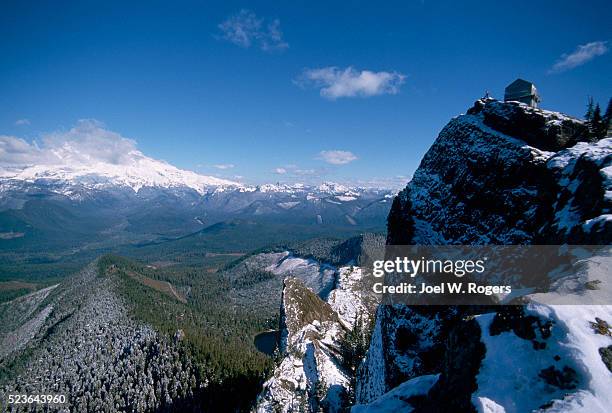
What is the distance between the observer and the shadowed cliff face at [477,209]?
22859 mm

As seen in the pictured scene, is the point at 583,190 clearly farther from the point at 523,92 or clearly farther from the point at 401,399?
the point at 523,92

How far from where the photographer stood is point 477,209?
47625mm

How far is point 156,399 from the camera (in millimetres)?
117000

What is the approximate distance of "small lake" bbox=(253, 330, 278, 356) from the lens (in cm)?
16795

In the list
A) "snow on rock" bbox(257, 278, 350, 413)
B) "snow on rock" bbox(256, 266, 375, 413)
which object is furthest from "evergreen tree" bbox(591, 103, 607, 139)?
"snow on rock" bbox(257, 278, 350, 413)

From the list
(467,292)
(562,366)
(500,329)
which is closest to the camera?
(562,366)

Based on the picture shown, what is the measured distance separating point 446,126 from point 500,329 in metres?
53.2

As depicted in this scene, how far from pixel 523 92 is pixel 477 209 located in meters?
31.8

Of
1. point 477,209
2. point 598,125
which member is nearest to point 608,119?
point 598,125

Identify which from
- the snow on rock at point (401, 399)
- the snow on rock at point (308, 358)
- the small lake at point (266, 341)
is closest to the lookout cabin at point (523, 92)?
the snow on rock at point (401, 399)

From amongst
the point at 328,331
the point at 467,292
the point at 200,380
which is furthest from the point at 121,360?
the point at 467,292

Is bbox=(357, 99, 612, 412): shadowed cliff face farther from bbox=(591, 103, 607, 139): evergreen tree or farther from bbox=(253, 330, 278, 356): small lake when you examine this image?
bbox=(253, 330, 278, 356): small lake

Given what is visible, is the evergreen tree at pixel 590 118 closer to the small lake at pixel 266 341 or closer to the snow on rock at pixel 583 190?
the snow on rock at pixel 583 190

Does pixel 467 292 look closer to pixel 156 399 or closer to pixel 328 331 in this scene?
pixel 328 331
